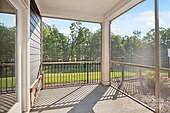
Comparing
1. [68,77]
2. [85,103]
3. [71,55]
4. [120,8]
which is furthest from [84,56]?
[85,103]

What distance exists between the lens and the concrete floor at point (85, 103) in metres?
3.06

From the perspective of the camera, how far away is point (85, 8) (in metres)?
4.62

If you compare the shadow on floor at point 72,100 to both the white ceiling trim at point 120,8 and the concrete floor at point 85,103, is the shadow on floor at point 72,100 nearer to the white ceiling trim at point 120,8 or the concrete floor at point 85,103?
the concrete floor at point 85,103

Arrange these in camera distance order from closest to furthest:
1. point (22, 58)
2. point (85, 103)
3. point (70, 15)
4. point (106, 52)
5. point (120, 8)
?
point (22, 58), point (85, 103), point (120, 8), point (70, 15), point (106, 52)

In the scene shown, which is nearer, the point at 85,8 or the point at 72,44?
the point at 85,8

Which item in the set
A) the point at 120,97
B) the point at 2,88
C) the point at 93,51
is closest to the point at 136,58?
the point at 120,97

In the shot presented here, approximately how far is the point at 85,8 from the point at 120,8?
1.03m

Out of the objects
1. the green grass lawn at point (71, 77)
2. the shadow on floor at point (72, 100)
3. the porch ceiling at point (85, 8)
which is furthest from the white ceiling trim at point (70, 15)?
the shadow on floor at point (72, 100)

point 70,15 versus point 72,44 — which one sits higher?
point 70,15

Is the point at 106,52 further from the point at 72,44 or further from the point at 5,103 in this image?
the point at 5,103

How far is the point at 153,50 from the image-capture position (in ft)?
10.1

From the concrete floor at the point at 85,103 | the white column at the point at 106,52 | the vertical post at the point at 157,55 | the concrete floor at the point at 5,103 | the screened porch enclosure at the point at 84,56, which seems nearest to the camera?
the concrete floor at the point at 5,103

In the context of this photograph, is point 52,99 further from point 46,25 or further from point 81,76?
point 46,25

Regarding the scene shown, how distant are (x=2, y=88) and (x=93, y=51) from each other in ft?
13.5
